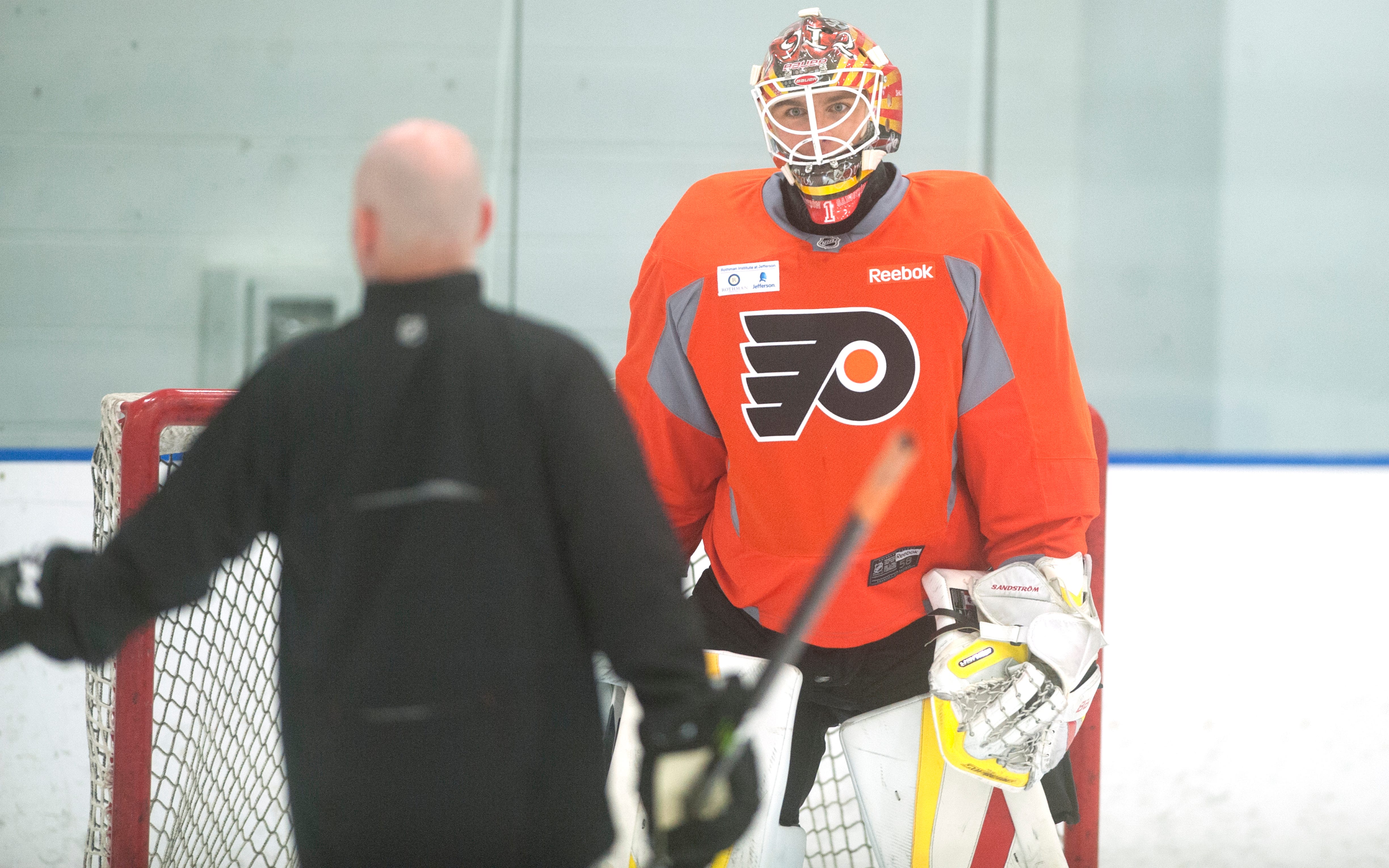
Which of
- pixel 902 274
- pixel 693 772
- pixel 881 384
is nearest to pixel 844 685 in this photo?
pixel 881 384

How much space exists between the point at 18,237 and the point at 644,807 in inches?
104

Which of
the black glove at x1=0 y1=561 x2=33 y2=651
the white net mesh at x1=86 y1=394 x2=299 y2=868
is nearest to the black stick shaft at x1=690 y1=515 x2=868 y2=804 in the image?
the black glove at x1=0 y1=561 x2=33 y2=651

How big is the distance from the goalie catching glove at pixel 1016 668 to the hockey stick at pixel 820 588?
0.55 meters

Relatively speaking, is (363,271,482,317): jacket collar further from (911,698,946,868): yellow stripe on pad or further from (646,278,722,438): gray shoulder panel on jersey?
(911,698,946,868): yellow stripe on pad

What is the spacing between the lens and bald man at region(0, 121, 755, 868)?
80 cm

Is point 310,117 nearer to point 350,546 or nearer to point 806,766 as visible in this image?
point 806,766

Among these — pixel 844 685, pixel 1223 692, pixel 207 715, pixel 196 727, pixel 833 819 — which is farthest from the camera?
pixel 1223 692

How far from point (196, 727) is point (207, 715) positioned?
0.69 ft

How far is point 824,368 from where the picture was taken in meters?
1.40

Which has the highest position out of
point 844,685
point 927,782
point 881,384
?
point 881,384

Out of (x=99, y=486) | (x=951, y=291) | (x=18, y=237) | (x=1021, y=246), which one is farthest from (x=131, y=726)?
(x=18, y=237)

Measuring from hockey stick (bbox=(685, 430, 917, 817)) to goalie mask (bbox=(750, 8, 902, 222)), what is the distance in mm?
653

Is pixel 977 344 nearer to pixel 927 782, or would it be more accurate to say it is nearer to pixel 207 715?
pixel 927 782

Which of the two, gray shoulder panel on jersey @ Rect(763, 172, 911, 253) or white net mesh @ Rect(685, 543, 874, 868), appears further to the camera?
white net mesh @ Rect(685, 543, 874, 868)
